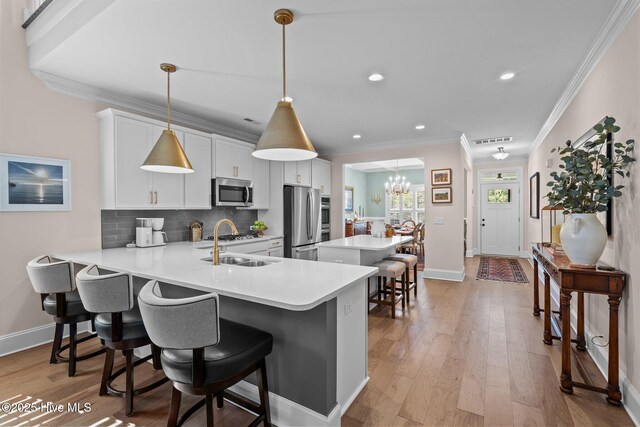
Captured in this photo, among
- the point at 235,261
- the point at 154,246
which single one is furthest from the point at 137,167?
the point at 235,261

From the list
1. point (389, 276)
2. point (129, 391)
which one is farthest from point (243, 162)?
point (129, 391)

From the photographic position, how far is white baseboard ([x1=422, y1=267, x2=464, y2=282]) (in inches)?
210

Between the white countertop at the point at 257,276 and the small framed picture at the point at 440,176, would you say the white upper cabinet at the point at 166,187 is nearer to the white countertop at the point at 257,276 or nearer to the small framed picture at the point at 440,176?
the white countertop at the point at 257,276

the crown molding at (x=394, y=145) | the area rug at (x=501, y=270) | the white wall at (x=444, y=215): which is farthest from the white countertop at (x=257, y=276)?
the area rug at (x=501, y=270)

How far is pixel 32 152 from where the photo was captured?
2.84 metres

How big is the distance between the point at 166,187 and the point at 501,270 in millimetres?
6356

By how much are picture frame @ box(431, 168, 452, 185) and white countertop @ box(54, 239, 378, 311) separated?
12.9 ft

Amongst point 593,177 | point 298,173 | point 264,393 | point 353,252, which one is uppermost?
point 298,173

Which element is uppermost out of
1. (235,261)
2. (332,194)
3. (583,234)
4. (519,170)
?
(519,170)

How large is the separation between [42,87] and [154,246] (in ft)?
6.26

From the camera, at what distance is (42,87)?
2918 mm

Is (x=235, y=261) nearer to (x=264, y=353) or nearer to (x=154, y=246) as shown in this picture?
(x=264, y=353)

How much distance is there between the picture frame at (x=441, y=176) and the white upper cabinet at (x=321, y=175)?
7.01ft

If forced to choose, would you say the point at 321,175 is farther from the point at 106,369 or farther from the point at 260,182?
the point at 106,369
